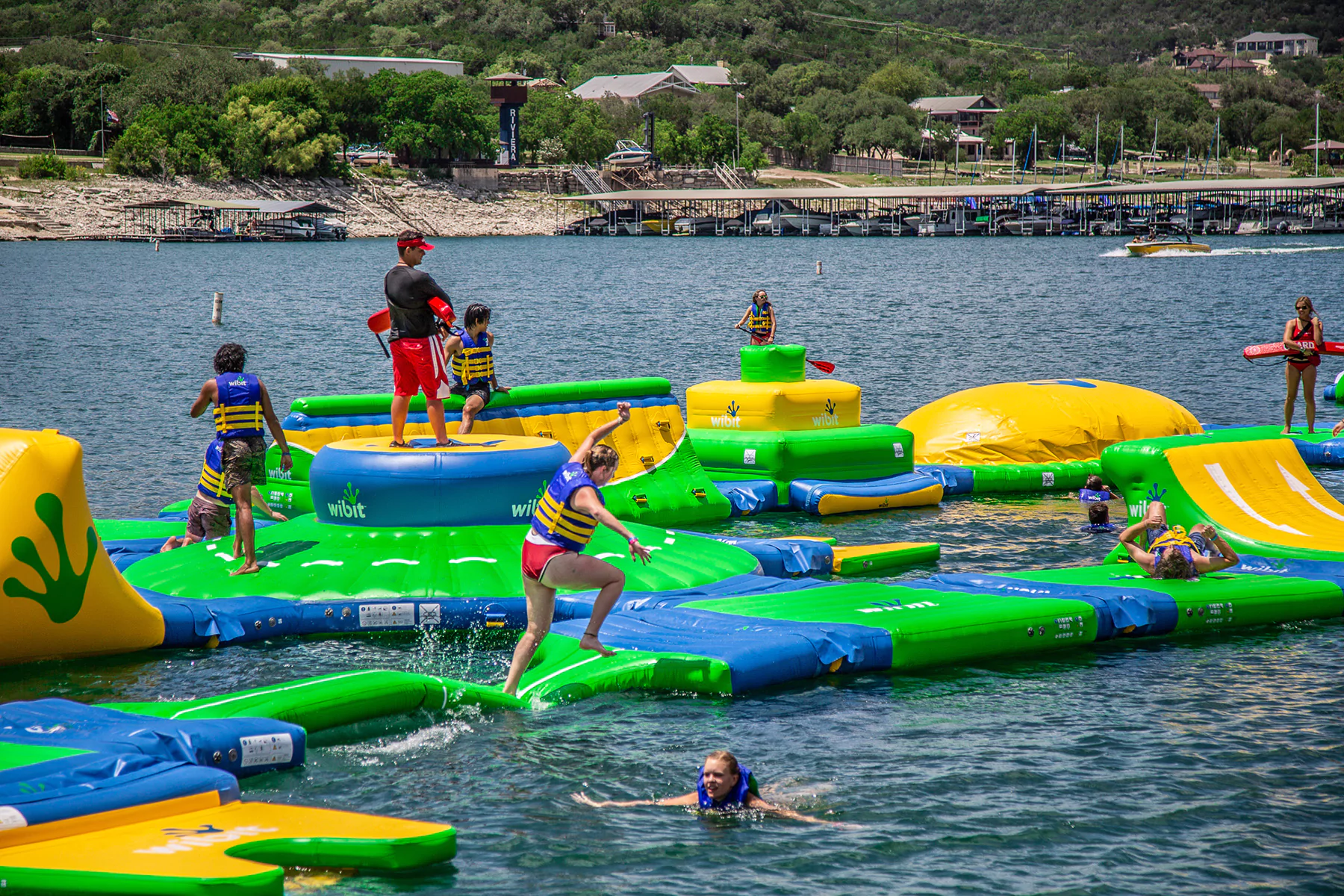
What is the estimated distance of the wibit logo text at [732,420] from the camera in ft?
68.3

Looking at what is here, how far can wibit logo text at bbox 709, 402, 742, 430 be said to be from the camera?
2081cm

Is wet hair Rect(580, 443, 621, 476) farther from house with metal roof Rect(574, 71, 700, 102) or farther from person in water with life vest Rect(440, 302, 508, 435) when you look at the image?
house with metal roof Rect(574, 71, 700, 102)

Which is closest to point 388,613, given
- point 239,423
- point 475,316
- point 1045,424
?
point 239,423

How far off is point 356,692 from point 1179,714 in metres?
6.42

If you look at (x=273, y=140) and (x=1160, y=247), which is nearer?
(x=1160, y=247)

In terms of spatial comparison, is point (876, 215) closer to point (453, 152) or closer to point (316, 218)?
point (453, 152)

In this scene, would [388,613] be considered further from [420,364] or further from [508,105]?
[508,105]

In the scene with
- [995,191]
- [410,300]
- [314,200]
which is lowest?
[410,300]

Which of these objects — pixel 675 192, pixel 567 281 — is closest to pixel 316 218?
pixel 675 192

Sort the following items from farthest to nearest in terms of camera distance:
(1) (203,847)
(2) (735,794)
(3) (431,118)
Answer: (3) (431,118) → (2) (735,794) → (1) (203,847)

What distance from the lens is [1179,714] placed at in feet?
35.0

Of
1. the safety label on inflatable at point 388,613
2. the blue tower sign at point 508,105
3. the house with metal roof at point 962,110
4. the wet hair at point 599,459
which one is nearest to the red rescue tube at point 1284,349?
the safety label on inflatable at point 388,613

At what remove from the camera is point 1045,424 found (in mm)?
21000

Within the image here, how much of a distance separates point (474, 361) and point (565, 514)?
663 centimetres
